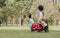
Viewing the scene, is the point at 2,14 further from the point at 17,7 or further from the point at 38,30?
the point at 38,30

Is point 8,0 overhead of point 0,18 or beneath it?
overhead

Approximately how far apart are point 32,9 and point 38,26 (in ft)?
110

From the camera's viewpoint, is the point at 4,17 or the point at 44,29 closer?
the point at 44,29

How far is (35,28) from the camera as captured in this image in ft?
55.2

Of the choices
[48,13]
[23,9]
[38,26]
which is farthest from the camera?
[23,9]

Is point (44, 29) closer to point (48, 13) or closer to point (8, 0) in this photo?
point (48, 13)

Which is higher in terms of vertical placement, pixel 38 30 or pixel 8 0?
pixel 8 0

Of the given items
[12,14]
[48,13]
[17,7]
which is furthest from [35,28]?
[12,14]

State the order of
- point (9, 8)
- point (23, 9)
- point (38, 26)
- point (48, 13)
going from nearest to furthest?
point (38, 26) < point (48, 13) < point (23, 9) < point (9, 8)

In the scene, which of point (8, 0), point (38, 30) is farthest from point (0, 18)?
point (38, 30)

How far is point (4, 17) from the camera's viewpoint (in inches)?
2621

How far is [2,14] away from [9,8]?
7.71 ft

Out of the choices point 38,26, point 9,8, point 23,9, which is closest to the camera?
point 38,26

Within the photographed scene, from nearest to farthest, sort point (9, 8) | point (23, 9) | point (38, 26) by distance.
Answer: point (38, 26), point (23, 9), point (9, 8)
